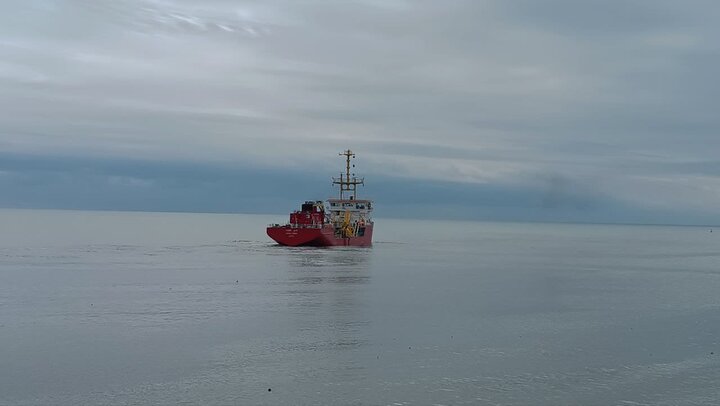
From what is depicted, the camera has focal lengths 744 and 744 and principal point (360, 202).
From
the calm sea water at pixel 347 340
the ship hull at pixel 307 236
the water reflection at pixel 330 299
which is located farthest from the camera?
the ship hull at pixel 307 236

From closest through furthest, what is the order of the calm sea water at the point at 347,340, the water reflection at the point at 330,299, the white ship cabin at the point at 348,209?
the calm sea water at the point at 347,340
the water reflection at the point at 330,299
the white ship cabin at the point at 348,209

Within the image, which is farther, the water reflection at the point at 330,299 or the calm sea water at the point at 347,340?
the water reflection at the point at 330,299

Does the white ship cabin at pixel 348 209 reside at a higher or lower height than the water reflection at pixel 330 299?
higher

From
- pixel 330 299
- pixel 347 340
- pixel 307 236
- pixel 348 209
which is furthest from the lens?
pixel 348 209

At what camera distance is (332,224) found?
A: 91938mm

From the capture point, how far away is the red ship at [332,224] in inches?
3401

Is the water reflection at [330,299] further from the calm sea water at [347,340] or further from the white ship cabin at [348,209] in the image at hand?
the white ship cabin at [348,209]

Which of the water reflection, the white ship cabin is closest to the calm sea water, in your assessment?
the water reflection

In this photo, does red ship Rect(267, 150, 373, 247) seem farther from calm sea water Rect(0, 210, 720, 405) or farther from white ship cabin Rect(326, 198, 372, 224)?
calm sea water Rect(0, 210, 720, 405)

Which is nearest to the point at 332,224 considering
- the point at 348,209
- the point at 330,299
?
the point at 348,209

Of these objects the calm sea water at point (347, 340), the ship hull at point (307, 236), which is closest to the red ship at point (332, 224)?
the ship hull at point (307, 236)

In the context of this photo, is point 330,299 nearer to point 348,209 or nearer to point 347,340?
point 347,340

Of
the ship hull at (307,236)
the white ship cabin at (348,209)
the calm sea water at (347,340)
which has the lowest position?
the calm sea water at (347,340)

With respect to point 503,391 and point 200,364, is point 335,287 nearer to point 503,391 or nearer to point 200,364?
point 200,364
